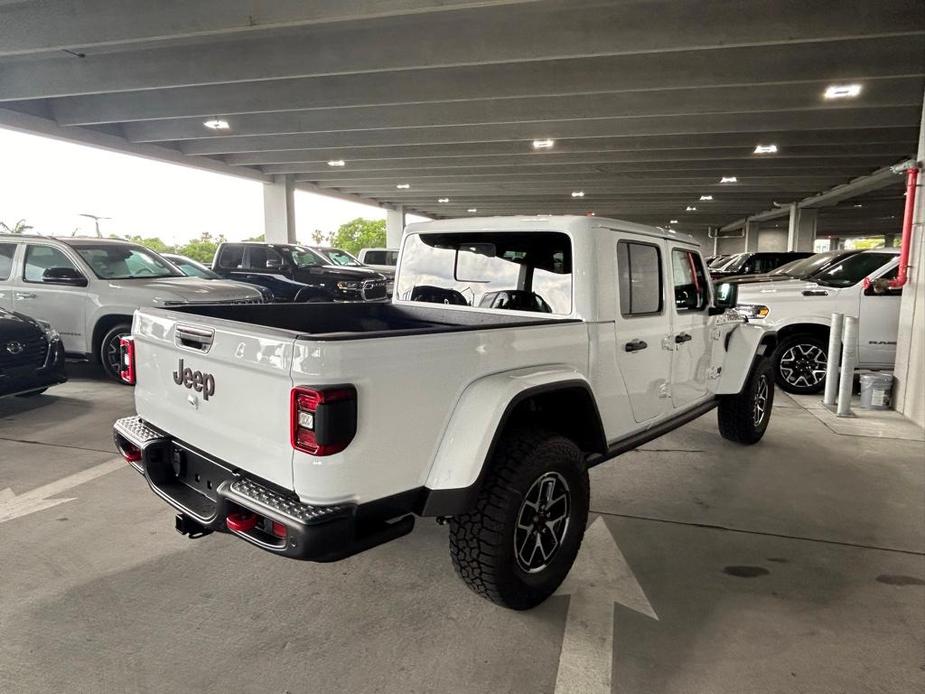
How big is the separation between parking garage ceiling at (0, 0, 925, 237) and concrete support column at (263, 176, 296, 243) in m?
2.82

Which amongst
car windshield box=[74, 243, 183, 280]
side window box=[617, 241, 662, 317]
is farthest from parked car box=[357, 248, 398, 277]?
side window box=[617, 241, 662, 317]

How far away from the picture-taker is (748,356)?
4.72m

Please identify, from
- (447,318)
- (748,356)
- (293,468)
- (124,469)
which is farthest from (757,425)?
(124,469)

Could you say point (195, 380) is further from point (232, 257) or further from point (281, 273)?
point (232, 257)

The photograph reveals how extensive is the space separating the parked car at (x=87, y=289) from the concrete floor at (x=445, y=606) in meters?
3.14

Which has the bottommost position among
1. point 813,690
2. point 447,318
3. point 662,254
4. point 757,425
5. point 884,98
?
point 813,690

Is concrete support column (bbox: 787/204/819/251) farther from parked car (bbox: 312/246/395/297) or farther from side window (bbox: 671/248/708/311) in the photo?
side window (bbox: 671/248/708/311)

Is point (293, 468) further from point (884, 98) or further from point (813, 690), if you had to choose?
point (884, 98)

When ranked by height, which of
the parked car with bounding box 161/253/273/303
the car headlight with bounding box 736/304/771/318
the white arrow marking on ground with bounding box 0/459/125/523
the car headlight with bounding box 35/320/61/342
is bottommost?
the white arrow marking on ground with bounding box 0/459/125/523

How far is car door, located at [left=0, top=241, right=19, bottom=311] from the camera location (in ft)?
24.3

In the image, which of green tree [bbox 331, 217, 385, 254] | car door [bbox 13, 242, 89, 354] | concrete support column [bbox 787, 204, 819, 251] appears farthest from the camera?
green tree [bbox 331, 217, 385, 254]

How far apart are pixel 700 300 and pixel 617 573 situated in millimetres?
2017

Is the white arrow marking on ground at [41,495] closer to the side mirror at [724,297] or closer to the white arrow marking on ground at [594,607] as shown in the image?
the white arrow marking on ground at [594,607]

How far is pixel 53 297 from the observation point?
7.21 m
